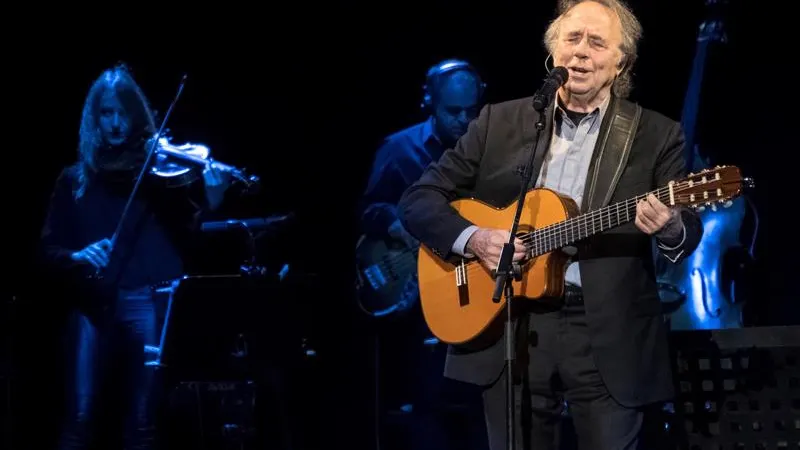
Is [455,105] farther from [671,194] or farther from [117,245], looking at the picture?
[671,194]

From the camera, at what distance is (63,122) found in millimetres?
6242

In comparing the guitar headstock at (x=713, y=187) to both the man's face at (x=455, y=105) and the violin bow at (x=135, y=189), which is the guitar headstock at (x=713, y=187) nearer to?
the man's face at (x=455, y=105)

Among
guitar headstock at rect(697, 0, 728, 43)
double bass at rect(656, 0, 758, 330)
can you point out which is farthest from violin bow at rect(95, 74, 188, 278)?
guitar headstock at rect(697, 0, 728, 43)

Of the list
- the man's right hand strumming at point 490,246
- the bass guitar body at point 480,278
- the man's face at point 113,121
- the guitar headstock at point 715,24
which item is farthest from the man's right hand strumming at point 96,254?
the guitar headstock at point 715,24

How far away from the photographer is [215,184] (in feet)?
18.6

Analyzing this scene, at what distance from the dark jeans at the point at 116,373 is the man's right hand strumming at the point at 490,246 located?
2.58 metres

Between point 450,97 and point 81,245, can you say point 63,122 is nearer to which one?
point 81,245

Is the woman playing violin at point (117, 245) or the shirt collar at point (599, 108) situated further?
the woman playing violin at point (117, 245)

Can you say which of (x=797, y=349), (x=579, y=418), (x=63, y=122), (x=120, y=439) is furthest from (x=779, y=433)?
(x=63, y=122)

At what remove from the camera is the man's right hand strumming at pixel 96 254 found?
5324 millimetres

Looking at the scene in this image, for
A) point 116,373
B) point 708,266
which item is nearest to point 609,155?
point 708,266

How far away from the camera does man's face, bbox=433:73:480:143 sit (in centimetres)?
573

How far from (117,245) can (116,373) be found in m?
0.71

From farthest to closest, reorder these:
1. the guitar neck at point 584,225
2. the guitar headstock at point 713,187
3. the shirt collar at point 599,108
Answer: the shirt collar at point 599,108 → the guitar neck at point 584,225 → the guitar headstock at point 713,187
